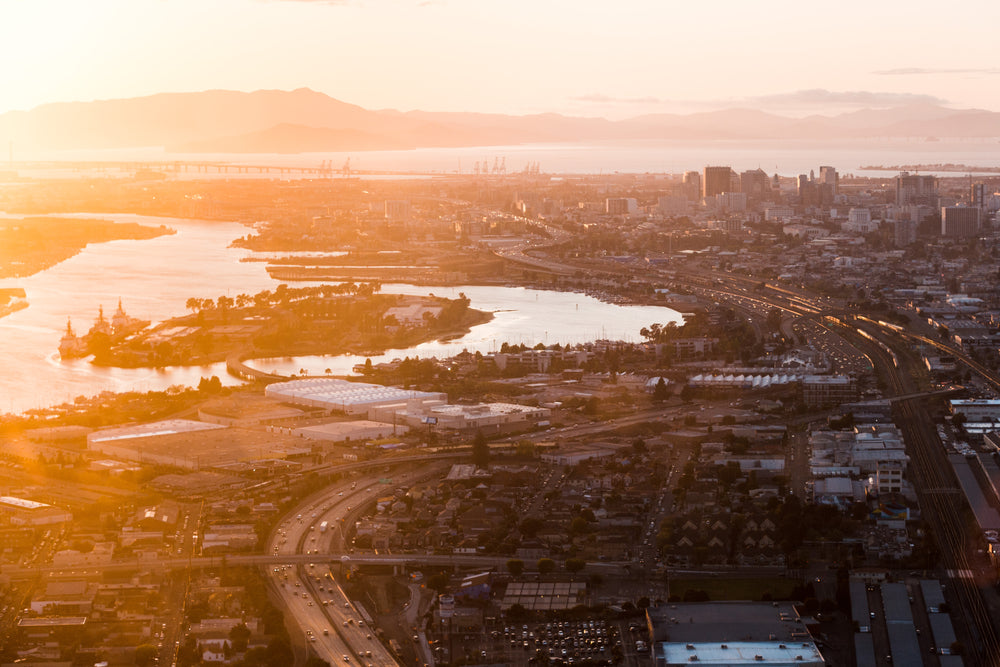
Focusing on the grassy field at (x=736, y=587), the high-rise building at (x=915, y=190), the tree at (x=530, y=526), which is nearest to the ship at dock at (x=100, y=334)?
the tree at (x=530, y=526)

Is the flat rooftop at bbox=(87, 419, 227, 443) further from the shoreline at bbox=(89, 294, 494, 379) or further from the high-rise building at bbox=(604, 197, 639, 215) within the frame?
the high-rise building at bbox=(604, 197, 639, 215)

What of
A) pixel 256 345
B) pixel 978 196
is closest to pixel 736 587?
pixel 256 345

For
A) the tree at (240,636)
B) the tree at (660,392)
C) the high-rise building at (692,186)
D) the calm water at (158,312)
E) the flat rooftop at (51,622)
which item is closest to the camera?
the tree at (240,636)

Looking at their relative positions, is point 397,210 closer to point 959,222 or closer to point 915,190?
point 915,190

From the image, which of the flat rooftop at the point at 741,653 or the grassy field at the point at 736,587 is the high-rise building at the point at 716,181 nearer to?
the grassy field at the point at 736,587

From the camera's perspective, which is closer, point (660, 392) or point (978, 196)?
point (660, 392)

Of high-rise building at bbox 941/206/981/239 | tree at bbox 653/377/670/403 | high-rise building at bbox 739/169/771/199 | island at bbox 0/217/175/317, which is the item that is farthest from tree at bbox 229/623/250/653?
high-rise building at bbox 739/169/771/199

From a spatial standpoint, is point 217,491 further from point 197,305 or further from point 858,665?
point 197,305
